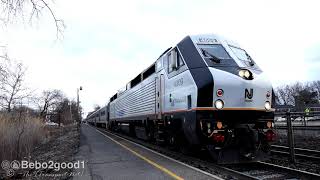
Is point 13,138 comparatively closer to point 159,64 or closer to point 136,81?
point 159,64

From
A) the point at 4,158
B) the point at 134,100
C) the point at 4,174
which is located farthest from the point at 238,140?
the point at 134,100

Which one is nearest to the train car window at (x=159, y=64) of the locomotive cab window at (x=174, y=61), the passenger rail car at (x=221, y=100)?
the locomotive cab window at (x=174, y=61)

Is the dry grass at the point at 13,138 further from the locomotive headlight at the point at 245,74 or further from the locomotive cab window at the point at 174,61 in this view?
the locomotive headlight at the point at 245,74

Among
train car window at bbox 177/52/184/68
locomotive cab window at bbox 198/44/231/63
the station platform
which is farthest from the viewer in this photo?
train car window at bbox 177/52/184/68

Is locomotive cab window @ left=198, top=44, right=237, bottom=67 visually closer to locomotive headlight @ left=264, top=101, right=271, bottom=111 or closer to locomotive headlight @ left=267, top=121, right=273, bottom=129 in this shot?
locomotive headlight @ left=264, top=101, right=271, bottom=111

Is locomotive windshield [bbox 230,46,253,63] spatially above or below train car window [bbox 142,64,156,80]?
below

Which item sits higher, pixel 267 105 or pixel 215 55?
pixel 215 55

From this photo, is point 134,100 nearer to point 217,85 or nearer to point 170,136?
point 170,136

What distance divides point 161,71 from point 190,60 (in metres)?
3.43

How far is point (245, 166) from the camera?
440 inches

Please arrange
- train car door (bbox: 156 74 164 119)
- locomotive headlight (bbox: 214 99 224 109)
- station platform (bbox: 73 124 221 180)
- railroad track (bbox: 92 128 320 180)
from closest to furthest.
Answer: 1. railroad track (bbox: 92 128 320 180)
2. station platform (bbox: 73 124 221 180)
3. locomotive headlight (bbox: 214 99 224 109)
4. train car door (bbox: 156 74 164 119)

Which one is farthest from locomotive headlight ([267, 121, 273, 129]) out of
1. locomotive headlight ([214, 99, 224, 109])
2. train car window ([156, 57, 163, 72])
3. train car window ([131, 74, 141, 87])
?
train car window ([131, 74, 141, 87])

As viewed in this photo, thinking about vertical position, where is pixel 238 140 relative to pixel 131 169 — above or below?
above

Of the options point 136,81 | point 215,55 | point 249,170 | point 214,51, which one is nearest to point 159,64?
point 214,51
